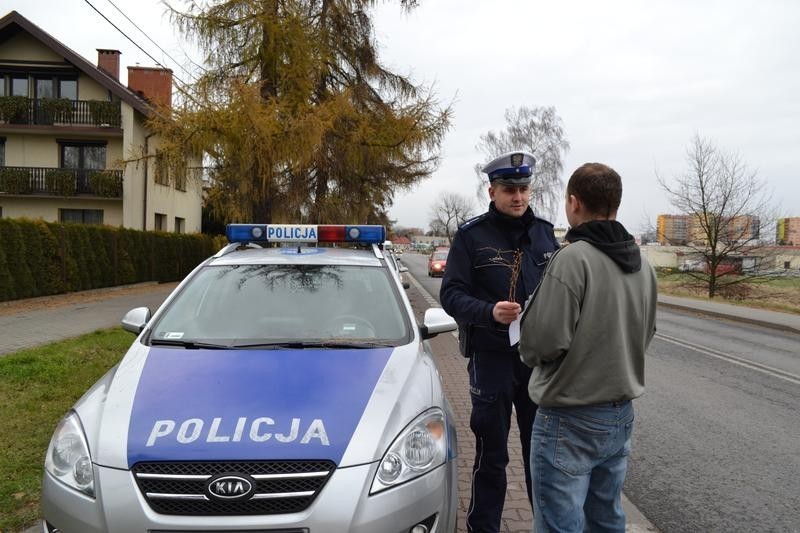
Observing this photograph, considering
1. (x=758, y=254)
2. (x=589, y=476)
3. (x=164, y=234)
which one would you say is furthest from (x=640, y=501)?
(x=758, y=254)

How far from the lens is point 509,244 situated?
301cm

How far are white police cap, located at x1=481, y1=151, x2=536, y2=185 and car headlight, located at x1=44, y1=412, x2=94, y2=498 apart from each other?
2199mm

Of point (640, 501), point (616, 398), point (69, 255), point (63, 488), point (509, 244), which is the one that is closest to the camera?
point (616, 398)

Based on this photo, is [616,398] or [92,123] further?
[92,123]

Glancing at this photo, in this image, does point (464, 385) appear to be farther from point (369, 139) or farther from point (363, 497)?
point (369, 139)

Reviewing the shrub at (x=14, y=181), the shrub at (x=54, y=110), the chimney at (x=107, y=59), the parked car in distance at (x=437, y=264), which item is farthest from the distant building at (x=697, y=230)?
the chimney at (x=107, y=59)

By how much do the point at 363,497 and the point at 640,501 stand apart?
239cm

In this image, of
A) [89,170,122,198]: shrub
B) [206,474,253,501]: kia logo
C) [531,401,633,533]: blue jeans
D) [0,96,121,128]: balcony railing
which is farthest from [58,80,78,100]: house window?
[531,401,633,533]: blue jeans

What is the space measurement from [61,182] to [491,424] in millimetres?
Answer: 25949

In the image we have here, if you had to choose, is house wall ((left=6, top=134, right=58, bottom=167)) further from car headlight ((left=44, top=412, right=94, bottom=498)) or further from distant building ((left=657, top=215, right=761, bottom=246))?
distant building ((left=657, top=215, right=761, bottom=246))

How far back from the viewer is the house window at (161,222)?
2762cm

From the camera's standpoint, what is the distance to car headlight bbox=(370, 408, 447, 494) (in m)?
2.22

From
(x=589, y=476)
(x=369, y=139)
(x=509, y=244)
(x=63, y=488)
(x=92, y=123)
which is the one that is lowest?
(x=63, y=488)

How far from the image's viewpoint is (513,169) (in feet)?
9.53
